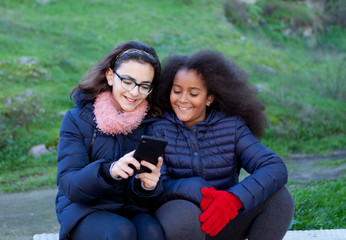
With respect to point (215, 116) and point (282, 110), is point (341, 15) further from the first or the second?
point (215, 116)

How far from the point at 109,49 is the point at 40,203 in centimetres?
496

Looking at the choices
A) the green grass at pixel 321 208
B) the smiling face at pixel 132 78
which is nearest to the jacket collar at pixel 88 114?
the smiling face at pixel 132 78

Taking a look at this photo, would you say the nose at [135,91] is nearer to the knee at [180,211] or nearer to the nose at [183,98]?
the nose at [183,98]

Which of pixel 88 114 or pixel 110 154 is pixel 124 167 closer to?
pixel 110 154

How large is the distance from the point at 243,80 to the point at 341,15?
641 inches

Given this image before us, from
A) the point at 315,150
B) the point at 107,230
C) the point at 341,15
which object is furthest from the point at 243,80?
the point at 341,15

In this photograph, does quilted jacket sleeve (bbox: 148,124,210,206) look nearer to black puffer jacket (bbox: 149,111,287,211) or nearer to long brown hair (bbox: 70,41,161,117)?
black puffer jacket (bbox: 149,111,287,211)

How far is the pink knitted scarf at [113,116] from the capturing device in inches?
93.6

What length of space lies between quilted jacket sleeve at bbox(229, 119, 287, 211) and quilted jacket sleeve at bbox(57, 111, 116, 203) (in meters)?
0.71

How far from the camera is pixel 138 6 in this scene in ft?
38.7

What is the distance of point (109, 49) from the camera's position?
9.05 meters

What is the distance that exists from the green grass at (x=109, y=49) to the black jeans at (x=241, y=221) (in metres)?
2.76

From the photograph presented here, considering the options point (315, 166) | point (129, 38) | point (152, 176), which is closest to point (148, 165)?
point (152, 176)

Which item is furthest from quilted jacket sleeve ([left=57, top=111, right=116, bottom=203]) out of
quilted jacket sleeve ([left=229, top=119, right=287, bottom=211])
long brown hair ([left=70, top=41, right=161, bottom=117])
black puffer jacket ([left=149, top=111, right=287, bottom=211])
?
quilted jacket sleeve ([left=229, top=119, right=287, bottom=211])
